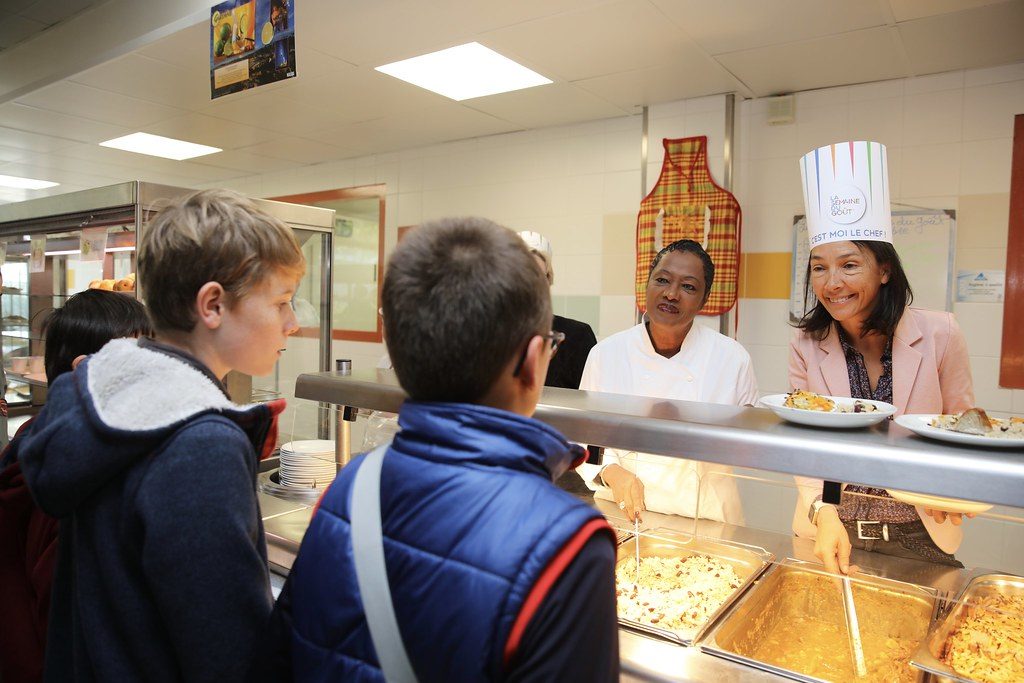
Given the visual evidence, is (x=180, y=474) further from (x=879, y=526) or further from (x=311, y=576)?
(x=879, y=526)

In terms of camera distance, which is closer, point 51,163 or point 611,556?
point 611,556

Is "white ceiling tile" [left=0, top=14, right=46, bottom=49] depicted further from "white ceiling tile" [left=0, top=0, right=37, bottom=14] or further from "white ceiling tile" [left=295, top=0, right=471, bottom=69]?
"white ceiling tile" [left=295, top=0, right=471, bottom=69]

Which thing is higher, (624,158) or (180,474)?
(624,158)

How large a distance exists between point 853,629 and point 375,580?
112cm

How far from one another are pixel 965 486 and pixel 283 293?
45.0 inches

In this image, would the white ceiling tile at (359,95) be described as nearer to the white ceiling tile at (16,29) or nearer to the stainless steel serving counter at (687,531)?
the white ceiling tile at (16,29)

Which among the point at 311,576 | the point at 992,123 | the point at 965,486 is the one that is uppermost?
the point at 992,123

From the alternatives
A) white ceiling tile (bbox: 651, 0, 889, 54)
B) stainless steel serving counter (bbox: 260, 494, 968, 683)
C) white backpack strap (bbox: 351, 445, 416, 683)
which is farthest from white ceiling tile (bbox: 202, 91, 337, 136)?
white backpack strap (bbox: 351, 445, 416, 683)

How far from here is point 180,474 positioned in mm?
949

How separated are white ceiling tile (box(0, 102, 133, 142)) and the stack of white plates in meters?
4.15

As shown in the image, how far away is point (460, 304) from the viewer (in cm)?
81

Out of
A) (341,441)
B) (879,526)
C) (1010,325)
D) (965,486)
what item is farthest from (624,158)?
(965,486)

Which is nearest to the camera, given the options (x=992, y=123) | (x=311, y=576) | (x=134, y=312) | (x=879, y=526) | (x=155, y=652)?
(x=311, y=576)

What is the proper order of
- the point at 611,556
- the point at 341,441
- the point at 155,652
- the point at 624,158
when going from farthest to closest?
1. the point at 624,158
2. the point at 341,441
3. the point at 155,652
4. the point at 611,556
